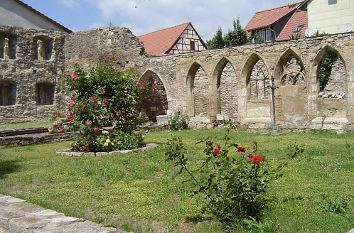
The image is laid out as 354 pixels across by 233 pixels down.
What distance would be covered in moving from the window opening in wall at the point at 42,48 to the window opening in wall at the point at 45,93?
132 cm

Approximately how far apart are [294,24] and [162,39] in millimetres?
9132

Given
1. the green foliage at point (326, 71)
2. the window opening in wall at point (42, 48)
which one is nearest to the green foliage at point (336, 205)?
the green foliage at point (326, 71)

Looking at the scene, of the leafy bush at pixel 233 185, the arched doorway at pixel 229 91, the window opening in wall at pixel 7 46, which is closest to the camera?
the leafy bush at pixel 233 185

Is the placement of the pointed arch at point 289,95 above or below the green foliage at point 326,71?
below

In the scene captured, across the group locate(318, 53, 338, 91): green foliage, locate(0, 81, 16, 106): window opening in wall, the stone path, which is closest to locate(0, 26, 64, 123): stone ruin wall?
locate(0, 81, 16, 106): window opening in wall

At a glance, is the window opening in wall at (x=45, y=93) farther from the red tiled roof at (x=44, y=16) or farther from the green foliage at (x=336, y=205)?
the green foliage at (x=336, y=205)

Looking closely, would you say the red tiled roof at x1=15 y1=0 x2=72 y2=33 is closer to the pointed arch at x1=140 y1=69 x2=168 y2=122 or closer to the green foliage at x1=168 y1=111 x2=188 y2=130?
the pointed arch at x1=140 y1=69 x2=168 y2=122

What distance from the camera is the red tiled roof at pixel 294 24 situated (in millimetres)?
31250

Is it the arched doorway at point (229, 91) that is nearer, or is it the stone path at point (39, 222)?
the stone path at point (39, 222)

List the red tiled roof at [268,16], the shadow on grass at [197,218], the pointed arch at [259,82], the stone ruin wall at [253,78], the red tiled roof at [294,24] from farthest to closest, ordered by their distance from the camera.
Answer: the red tiled roof at [268,16], the red tiled roof at [294,24], the pointed arch at [259,82], the stone ruin wall at [253,78], the shadow on grass at [197,218]

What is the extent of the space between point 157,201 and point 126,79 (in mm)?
5848

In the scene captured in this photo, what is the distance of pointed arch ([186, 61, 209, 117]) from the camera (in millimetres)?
17875

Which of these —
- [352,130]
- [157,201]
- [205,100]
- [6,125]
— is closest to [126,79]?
[157,201]

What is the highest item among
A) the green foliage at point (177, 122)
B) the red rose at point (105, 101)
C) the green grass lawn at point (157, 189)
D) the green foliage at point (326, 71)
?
the green foliage at point (326, 71)
